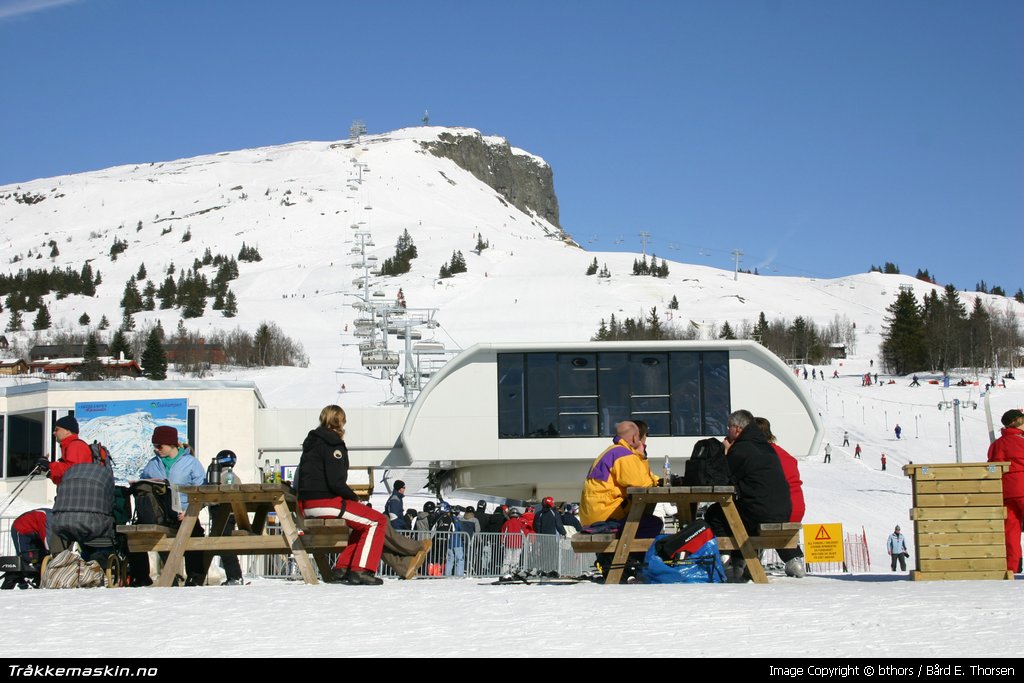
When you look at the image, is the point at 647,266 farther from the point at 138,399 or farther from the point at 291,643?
the point at 291,643

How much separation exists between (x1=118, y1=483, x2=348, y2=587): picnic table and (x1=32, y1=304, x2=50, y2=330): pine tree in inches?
3876

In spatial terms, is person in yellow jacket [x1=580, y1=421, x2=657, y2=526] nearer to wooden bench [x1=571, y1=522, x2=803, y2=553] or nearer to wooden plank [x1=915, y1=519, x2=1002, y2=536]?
wooden bench [x1=571, y1=522, x2=803, y2=553]

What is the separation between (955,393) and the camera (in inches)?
2630

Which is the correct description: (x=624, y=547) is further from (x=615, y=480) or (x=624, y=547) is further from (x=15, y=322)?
(x=15, y=322)

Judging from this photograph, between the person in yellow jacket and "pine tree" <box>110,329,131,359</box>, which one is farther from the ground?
"pine tree" <box>110,329,131,359</box>

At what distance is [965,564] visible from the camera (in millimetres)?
8430

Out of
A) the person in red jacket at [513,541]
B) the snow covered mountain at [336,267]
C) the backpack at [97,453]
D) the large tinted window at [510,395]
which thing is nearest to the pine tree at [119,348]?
the snow covered mountain at [336,267]

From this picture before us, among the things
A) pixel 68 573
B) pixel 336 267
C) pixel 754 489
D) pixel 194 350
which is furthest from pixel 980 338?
pixel 68 573

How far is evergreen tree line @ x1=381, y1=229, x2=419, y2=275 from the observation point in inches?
4968

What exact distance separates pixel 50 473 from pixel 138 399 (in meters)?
15.8

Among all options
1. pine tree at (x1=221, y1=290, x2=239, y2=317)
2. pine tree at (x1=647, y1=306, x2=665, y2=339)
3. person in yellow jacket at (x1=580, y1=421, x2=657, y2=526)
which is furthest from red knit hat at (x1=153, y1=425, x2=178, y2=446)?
pine tree at (x1=221, y1=290, x2=239, y2=317)

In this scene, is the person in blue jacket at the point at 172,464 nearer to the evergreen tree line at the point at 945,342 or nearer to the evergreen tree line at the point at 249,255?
the evergreen tree line at the point at 945,342

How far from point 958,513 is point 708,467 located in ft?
5.66

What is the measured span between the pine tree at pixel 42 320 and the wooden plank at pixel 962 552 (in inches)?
3955
